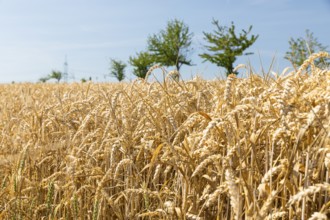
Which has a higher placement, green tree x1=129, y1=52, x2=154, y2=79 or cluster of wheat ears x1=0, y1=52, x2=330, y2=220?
green tree x1=129, y1=52, x2=154, y2=79

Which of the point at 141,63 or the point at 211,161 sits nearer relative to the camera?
the point at 211,161

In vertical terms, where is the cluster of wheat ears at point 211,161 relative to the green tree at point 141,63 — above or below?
below

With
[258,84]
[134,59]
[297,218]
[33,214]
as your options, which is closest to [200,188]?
[297,218]

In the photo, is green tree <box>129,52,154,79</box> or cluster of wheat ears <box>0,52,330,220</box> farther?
green tree <box>129,52,154,79</box>

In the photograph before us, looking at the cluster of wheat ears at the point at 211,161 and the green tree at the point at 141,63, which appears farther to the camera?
the green tree at the point at 141,63

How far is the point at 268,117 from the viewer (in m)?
1.99

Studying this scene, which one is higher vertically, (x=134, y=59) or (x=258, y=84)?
(x=134, y=59)

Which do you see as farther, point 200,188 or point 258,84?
point 258,84

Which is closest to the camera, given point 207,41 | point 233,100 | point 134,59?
point 233,100

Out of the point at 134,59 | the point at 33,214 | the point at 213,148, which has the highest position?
the point at 134,59

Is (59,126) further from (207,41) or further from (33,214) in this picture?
(207,41)

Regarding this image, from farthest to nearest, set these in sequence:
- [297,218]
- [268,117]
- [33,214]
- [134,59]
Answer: [134,59]
[33,214]
[268,117]
[297,218]

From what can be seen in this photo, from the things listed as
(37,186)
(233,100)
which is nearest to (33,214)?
(37,186)

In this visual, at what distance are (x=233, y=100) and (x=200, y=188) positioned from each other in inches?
20.0
